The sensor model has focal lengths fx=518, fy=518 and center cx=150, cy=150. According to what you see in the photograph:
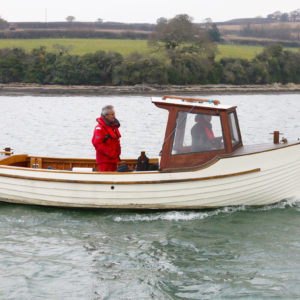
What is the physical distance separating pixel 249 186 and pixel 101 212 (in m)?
3.09

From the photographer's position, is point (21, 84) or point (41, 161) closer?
point (41, 161)

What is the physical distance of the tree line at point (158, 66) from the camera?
75.8 meters

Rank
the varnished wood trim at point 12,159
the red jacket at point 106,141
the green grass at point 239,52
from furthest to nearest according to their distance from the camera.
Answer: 1. the green grass at point 239,52
2. the varnished wood trim at point 12,159
3. the red jacket at point 106,141

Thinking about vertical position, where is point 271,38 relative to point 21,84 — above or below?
above

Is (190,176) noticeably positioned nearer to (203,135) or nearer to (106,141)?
(203,135)

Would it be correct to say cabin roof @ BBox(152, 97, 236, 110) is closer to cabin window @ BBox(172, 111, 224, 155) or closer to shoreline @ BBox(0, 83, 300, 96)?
cabin window @ BBox(172, 111, 224, 155)

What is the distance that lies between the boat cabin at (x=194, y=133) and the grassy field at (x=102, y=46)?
249 ft

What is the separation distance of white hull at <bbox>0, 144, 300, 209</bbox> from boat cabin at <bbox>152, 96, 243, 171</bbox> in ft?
1.02

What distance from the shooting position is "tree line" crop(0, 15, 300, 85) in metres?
75.8

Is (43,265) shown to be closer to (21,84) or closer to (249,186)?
(249,186)

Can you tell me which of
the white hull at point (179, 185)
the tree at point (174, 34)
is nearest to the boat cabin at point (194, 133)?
the white hull at point (179, 185)

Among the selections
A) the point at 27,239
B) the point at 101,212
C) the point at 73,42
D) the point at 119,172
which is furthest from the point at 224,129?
the point at 73,42

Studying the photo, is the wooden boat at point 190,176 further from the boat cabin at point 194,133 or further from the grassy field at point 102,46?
the grassy field at point 102,46

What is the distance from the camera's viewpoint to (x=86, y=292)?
24.4 ft
